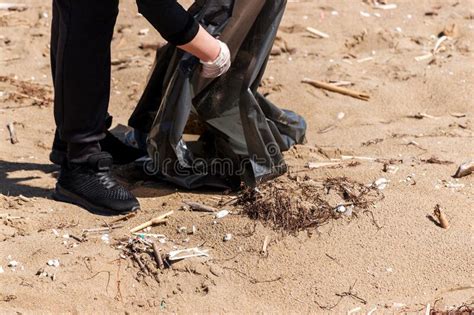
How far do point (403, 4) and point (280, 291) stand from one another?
Result: 3.44m

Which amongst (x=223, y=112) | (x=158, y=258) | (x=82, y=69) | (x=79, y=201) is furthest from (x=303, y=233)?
(x=82, y=69)

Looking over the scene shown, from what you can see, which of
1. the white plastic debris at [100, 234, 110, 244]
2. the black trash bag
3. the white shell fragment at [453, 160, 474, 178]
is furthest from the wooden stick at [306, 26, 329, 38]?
the white plastic debris at [100, 234, 110, 244]

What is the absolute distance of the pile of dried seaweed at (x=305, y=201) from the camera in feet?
11.0

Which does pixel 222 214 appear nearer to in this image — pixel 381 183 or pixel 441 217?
pixel 381 183

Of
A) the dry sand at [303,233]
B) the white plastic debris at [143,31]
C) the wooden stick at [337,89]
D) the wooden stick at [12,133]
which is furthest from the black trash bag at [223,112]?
the white plastic debris at [143,31]

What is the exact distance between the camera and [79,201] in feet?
11.6

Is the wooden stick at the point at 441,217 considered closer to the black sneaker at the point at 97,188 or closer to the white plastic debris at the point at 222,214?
the white plastic debris at the point at 222,214

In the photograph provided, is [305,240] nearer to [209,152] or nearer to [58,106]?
[209,152]

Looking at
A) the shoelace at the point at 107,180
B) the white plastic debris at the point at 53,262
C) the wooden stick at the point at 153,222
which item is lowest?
the wooden stick at the point at 153,222

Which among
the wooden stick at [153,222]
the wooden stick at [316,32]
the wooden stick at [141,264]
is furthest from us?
the wooden stick at [316,32]

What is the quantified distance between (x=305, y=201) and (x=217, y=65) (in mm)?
618

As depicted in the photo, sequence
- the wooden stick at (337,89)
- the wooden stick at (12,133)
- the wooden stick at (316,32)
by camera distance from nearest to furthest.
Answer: the wooden stick at (12,133) → the wooden stick at (337,89) → the wooden stick at (316,32)

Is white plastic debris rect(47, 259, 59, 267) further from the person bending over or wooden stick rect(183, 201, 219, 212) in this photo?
wooden stick rect(183, 201, 219, 212)

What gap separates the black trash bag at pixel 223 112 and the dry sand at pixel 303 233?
0.11 metres
